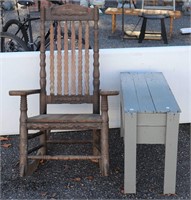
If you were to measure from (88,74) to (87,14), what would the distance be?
1.61 ft

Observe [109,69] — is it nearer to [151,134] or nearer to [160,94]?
[160,94]

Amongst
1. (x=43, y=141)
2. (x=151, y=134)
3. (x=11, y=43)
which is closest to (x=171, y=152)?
(x=151, y=134)

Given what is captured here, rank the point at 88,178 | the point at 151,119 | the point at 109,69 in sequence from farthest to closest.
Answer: the point at 109,69
the point at 88,178
the point at 151,119

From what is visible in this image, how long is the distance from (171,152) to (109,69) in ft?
3.85

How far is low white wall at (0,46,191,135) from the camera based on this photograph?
146 inches

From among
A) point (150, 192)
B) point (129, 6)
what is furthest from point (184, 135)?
point (129, 6)

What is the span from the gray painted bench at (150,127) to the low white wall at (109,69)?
720 mm

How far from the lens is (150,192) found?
3.03 meters

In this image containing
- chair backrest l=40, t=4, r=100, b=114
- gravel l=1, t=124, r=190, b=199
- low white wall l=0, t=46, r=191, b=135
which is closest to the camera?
gravel l=1, t=124, r=190, b=199

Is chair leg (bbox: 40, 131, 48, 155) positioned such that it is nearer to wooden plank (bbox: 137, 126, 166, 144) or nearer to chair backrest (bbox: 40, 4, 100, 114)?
chair backrest (bbox: 40, 4, 100, 114)

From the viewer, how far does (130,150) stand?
2889 mm

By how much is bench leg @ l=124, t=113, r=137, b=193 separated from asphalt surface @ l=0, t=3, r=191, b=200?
78mm

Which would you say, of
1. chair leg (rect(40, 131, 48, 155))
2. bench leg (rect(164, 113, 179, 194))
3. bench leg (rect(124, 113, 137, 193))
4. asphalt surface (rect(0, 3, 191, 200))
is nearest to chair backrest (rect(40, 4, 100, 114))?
chair leg (rect(40, 131, 48, 155))

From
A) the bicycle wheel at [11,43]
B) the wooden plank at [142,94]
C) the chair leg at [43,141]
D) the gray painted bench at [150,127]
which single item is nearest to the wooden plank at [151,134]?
the gray painted bench at [150,127]
